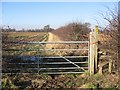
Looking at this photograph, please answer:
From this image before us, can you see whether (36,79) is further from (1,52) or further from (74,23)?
(74,23)

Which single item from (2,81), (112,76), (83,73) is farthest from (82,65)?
(2,81)

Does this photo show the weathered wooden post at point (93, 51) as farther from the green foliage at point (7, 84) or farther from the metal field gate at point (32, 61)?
the green foliage at point (7, 84)

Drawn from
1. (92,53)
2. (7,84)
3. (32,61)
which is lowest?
(7,84)

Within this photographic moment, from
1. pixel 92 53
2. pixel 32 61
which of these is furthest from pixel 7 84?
pixel 92 53

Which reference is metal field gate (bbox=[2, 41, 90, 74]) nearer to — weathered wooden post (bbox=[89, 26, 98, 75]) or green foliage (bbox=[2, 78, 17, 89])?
weathered wooden post (bbox=[89, 26, 98, 75])

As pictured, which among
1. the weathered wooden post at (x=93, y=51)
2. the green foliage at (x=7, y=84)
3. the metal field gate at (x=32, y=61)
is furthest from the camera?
the weathered wooden post at (x=93, y=51)

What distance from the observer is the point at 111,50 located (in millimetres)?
9219

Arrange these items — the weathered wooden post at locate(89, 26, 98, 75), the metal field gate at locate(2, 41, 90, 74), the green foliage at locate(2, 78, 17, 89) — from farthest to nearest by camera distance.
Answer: the weathered wooden post at locate(89, 26, 98, 75), the metal field gate at locate(2, 41, 90, 74), the green foliage at locate(2, 78, 17, 89)

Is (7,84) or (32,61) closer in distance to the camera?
(7,84)

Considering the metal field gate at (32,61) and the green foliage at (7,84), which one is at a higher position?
the metal field gate at (32,61)

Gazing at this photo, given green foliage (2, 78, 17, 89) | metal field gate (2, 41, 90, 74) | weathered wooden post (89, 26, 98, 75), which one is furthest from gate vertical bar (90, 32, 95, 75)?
green foliage (2, 78, 17, 89)

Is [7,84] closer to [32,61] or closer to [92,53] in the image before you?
[32,61]

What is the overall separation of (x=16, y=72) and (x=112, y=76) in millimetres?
3274

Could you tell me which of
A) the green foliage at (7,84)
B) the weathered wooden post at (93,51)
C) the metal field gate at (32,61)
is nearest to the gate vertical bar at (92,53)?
the weathered wooden post at (93,51)
